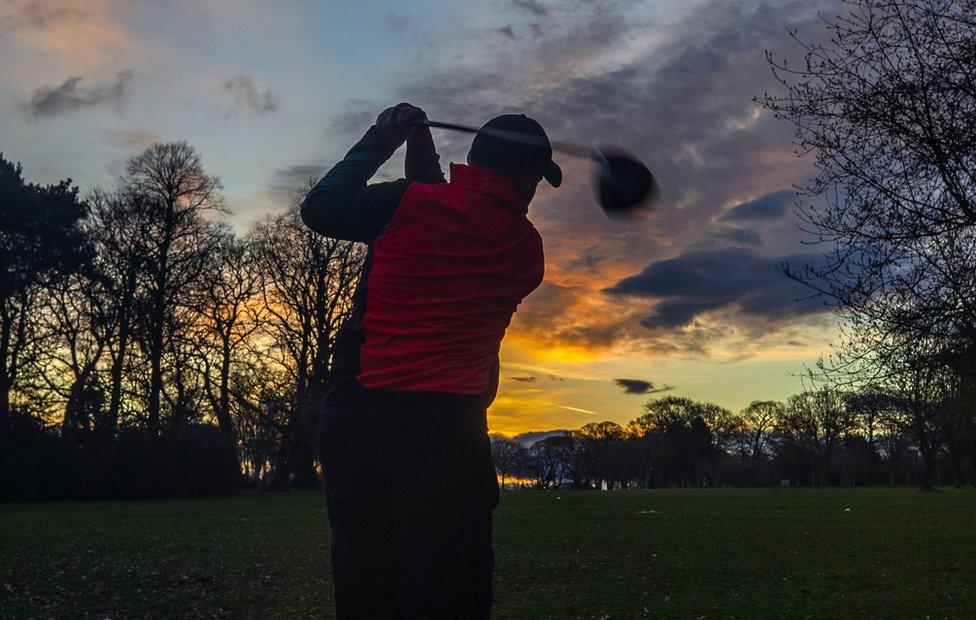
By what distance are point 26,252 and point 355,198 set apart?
36.1 metres

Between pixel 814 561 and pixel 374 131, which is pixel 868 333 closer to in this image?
pixel 814 561

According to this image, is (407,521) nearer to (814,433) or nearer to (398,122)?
(398,122)

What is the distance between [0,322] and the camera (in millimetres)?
35500

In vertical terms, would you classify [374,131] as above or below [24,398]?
below

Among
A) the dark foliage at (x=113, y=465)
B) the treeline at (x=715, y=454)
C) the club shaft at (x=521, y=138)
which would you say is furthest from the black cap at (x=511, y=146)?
the treeline at (x=715, y=454)

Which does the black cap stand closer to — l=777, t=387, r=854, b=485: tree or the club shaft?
the club shaft

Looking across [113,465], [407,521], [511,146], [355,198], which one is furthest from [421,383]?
[113,465]

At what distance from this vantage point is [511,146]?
8.29 ft

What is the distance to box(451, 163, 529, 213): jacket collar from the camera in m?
2.46

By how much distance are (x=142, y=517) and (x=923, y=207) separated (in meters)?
20.1

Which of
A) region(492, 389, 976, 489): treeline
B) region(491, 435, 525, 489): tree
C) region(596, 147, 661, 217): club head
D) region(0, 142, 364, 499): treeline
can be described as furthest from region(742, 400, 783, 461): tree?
region(596, 147, 661, 217): club head

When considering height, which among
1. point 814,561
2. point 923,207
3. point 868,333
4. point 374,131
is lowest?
point 814,561

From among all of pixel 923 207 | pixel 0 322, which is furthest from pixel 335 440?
pixel 0 322

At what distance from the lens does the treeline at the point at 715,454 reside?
100188 mm
